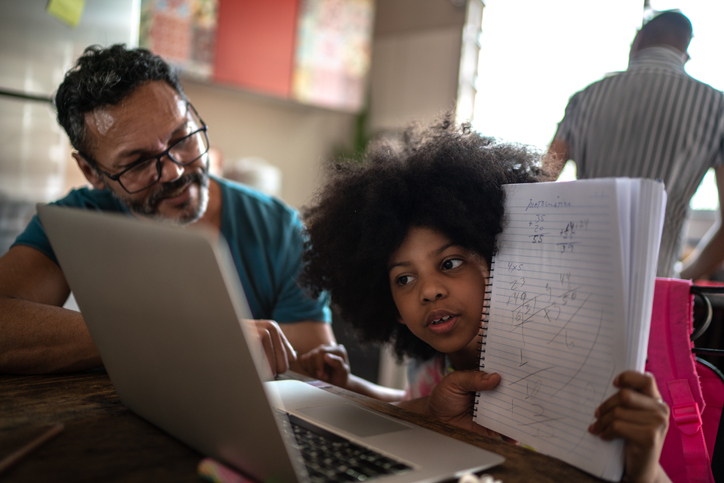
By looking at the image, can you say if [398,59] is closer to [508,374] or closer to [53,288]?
[53,288]

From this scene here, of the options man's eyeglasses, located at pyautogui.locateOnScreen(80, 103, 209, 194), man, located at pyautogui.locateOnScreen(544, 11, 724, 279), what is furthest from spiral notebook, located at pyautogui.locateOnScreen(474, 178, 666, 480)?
man, located at pyautogui.locateOnScreen(544, 11, 724, 279)

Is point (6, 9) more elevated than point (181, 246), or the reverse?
point (6, 9)

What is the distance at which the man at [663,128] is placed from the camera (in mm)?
1577

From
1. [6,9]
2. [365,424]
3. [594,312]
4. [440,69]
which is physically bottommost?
[365,424]

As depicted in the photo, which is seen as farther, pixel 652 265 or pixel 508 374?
pixel 508 374

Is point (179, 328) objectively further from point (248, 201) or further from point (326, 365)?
point (248, 201)

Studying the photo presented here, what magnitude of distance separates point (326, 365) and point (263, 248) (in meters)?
0.51

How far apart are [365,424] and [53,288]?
2.94 feet

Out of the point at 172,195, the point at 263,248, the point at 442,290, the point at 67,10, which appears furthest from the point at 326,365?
the point at 67,10

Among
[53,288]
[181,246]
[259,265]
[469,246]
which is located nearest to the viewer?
[181,246]

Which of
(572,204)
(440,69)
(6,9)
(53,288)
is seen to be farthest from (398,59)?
(572,204)

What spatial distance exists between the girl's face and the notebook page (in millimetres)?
133

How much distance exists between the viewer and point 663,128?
5.23 ft

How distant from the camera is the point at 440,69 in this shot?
3.78 meters
